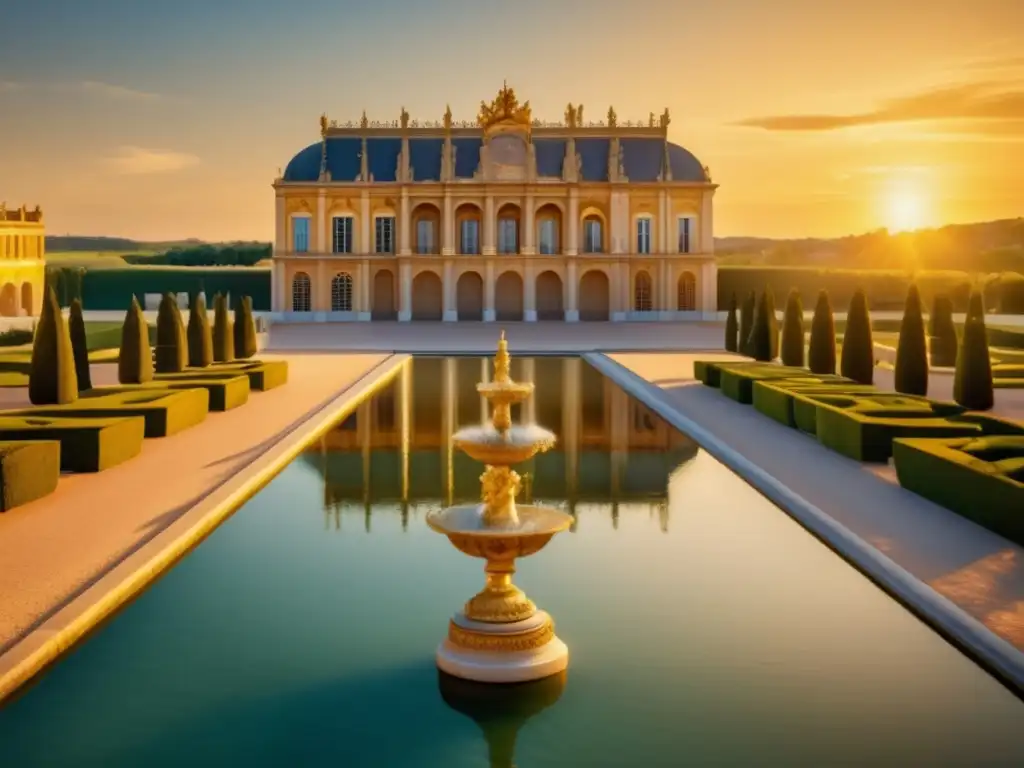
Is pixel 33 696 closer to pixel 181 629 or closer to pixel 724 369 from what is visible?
pixel 181 629

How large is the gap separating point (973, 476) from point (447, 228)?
154 feet

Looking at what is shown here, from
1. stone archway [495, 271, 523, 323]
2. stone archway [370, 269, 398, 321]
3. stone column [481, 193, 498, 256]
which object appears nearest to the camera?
stone column [481, 193, 498, 256]

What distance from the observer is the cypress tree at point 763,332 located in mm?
33625

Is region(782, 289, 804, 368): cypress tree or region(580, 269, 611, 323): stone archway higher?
region(580, 269, 611, 323): stone archway

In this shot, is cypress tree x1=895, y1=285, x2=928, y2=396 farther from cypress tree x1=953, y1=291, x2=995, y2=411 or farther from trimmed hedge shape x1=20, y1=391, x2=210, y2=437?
trimmed hedge shape x1=20, y1=391, x2=210, y2=437

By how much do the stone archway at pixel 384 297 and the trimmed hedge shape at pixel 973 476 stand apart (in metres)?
46.0

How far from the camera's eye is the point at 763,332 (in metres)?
33.7

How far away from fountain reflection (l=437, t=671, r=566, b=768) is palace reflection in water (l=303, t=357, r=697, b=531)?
4.90 meters

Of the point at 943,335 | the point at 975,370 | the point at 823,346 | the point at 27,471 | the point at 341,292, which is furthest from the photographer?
the point at 341,292

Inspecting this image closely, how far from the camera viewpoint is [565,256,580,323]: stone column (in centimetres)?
5800

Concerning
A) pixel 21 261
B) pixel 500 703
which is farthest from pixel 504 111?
pixel 500 703

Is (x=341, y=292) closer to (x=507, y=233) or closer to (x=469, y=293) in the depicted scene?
(x=469, y=293)

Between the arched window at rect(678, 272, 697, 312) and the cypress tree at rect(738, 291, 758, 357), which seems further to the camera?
the arched window at rect(678, 272, 697, 312)

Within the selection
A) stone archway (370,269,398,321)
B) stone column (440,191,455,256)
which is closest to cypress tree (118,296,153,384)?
stone column (440,191,455,256)
